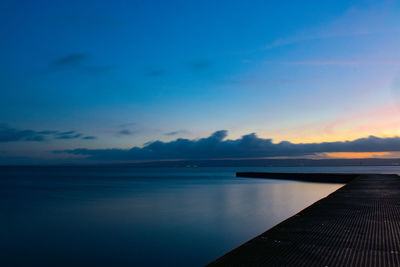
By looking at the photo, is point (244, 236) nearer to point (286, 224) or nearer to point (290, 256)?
point (286, 224)

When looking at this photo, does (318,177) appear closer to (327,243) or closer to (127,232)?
(127,232)

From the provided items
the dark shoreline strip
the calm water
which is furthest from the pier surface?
the dark shoreline strip

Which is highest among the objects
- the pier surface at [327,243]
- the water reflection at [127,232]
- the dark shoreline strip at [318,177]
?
the pier surface at [327,243]

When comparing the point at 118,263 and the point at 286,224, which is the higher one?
the point at 286,224

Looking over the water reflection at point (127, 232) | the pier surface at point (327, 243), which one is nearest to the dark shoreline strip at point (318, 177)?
the water reflection at point (127, 232)

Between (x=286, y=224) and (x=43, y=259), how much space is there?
17.6 ft

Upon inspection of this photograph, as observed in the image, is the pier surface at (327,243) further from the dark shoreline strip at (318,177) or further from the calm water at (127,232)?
the dark shoreline strip at (318,177)

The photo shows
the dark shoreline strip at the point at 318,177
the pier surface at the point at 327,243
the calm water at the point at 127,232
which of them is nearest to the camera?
the pier surface at the point at 327,243

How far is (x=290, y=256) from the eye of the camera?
4148mm

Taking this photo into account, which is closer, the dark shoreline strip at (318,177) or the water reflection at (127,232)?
the water reflection at (127,232)

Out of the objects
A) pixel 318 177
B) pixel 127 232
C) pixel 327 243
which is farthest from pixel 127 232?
pixel 318 177

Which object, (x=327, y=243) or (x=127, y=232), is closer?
(x=327, y=243)

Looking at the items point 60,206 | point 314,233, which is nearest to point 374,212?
point 314,233

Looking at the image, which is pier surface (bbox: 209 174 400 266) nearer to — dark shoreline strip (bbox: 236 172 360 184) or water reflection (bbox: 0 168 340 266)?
water reflection (bbox: 0 168 340 266)
